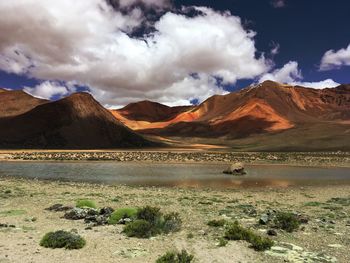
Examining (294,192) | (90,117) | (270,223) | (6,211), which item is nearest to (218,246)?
(270,223)

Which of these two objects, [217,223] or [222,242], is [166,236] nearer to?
[222,242]

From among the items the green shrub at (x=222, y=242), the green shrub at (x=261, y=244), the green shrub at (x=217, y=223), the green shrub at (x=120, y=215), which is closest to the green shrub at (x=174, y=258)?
the green shrub at (x=222, y=242)

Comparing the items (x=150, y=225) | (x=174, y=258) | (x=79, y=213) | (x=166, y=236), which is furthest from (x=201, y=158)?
(x=174, y=258)

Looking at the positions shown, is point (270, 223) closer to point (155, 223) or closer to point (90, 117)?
point (155, 223)

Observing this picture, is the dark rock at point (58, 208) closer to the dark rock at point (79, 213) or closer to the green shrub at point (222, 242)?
the dark rock at point (79, 213)

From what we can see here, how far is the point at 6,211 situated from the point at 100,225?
4891mm

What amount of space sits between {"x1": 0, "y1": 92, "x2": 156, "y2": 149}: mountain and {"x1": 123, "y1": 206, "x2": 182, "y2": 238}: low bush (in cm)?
11213

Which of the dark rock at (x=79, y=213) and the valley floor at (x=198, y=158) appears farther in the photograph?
the valley floor at (x=198, y=158)

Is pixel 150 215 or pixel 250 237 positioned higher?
pixel 150 215

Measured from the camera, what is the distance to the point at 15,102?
157500 millimetres

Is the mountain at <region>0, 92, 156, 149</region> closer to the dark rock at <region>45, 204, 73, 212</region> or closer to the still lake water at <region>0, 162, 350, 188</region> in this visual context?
the still lake water at <region>0, 162, 350, 188</region>

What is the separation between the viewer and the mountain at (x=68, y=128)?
126m

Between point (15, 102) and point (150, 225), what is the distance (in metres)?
155

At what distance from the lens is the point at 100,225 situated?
48.1ft
